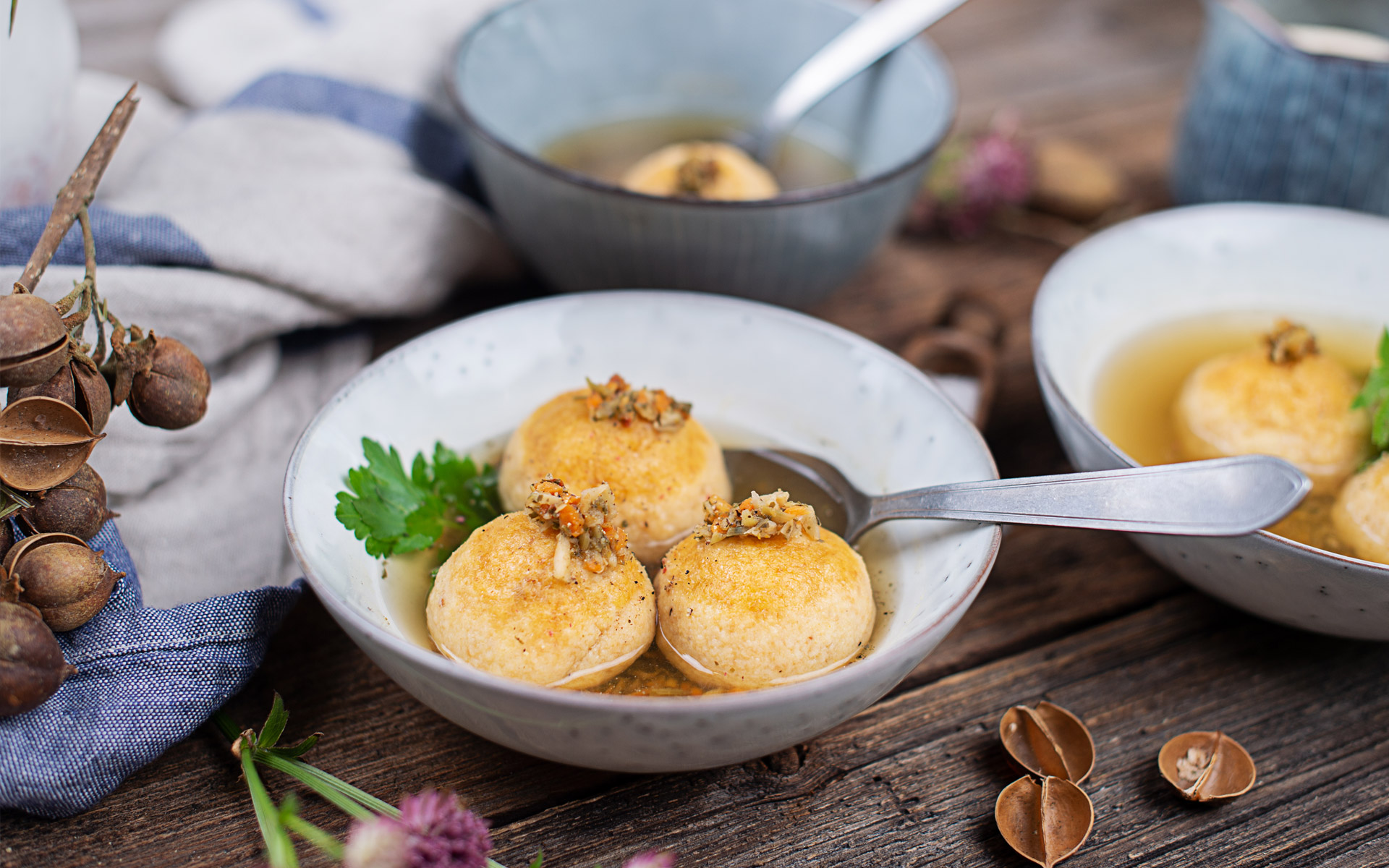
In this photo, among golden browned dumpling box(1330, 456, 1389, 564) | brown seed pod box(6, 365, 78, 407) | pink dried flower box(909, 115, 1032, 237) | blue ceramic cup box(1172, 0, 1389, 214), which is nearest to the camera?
brown seed pod box(6, 365, 78, 407)

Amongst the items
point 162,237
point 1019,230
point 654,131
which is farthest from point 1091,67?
point 162,237

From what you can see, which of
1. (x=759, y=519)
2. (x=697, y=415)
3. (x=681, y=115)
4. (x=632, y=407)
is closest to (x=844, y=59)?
(x=681, y=115)

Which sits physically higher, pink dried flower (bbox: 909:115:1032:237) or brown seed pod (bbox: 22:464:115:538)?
brown seed pod (bbox: 22:464:115:538)

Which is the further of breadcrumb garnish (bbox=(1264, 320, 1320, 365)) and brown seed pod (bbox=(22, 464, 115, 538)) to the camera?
breadcrumb garnish (bbox=(1264, 320, 1320, 365))

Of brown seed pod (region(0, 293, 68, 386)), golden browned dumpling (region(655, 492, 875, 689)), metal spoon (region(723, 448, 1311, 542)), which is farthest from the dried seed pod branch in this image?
metal spoon (region(723, 448, 1311, 542))

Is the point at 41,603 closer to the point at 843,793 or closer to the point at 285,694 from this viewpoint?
the point at 285,694

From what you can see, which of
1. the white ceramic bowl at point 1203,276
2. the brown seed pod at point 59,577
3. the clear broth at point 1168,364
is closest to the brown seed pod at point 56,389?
the brown seed pod at point 59,577

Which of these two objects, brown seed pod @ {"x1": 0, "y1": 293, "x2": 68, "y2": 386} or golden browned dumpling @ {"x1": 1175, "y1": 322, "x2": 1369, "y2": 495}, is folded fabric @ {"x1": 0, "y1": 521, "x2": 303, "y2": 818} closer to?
brown seed pod @ {"x1": 0, "y1": 293, "x2": 68, "y2": 386}
